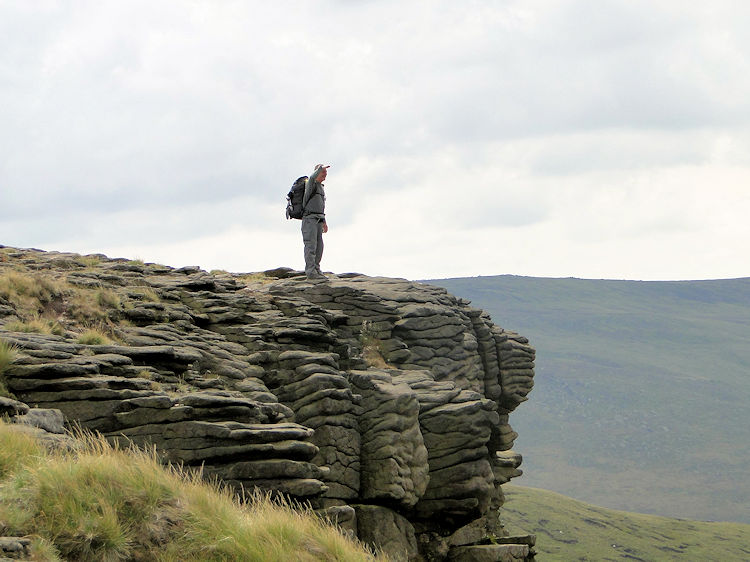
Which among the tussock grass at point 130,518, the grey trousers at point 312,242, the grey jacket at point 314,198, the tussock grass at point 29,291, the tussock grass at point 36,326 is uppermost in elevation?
the grey jacket at point 314,198

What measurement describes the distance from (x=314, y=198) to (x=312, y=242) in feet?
7.06

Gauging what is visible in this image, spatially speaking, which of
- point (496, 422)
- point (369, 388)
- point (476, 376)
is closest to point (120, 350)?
point (369, 388)

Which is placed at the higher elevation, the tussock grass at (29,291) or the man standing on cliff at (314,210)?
the man standing on cliff at (314,210)

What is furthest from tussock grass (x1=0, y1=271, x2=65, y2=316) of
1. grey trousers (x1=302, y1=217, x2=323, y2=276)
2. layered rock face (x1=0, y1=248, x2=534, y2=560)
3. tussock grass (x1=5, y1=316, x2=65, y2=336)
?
grey trousers (x1=302, y1=217, x2=323, y2=276)

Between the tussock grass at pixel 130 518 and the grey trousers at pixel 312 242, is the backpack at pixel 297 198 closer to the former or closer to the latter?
the grey trousers at pixel 312 242

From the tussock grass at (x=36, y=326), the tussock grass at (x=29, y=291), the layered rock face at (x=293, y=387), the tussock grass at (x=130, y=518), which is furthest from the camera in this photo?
the tussock grass at (x=29, y=291)

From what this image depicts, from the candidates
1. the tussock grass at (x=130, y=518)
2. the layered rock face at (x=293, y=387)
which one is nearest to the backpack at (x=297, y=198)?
the layered rock face at (x=293, y=387)

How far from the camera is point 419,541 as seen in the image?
32.3 m

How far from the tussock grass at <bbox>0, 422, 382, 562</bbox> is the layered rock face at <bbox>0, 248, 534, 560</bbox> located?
603cm

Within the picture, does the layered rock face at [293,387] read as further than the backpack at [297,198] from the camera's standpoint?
No

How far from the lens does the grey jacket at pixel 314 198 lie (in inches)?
1572

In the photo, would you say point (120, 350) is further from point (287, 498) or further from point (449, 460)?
point (449, 460)

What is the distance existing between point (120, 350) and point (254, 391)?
15.2 ft

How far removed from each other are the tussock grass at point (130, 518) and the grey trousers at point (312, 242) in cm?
2567
